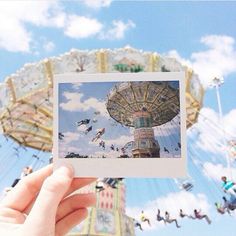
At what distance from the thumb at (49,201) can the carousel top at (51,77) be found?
576 inches

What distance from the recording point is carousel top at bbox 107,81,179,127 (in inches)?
82.4

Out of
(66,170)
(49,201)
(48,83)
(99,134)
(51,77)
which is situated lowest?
(49,201)

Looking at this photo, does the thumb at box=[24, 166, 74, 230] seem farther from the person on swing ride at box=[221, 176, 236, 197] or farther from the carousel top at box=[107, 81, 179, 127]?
the person on swing ride at box=[221, 176, 236, 197]

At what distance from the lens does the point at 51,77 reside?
16797 mm

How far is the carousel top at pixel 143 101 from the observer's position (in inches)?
82.4

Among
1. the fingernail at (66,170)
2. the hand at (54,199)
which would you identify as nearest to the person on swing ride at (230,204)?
the hand at (54,199)

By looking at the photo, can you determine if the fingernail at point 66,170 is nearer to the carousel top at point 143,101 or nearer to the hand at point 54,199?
the hand at point 54,199

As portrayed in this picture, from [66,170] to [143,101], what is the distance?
1.32ft

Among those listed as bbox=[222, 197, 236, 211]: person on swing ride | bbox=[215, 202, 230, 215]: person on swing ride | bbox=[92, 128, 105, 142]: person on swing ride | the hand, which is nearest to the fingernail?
the hand

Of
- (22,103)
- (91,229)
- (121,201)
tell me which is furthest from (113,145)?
(121,201)

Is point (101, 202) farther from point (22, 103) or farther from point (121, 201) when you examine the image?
point (22, 103)

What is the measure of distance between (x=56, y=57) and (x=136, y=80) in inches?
593

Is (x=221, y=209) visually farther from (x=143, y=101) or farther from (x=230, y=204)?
(x=143, y=101)

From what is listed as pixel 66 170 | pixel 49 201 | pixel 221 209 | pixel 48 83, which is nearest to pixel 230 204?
pixel 221 209
